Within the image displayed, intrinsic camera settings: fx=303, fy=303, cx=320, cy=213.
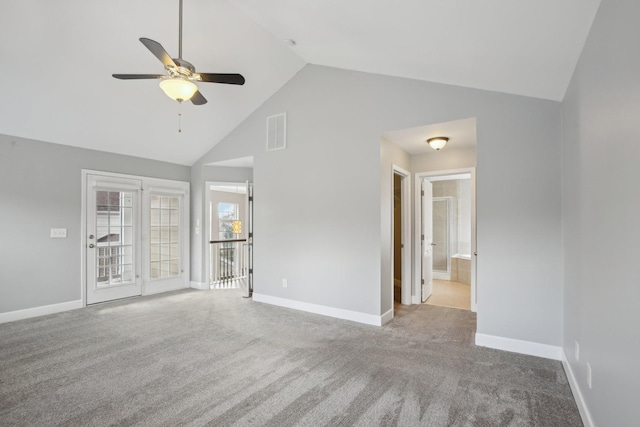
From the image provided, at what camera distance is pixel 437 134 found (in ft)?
12.8

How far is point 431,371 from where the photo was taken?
2.72m

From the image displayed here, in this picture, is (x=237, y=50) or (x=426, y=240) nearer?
(x=237, y=50)

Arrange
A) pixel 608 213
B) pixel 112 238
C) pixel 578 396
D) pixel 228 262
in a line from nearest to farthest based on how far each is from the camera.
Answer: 1. pixel 608 213
2. pixel 578 396
3. pixel 112 238
4. pixel 228 262

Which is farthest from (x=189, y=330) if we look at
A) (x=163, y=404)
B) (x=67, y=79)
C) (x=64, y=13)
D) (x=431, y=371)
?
(x=64, y=13)

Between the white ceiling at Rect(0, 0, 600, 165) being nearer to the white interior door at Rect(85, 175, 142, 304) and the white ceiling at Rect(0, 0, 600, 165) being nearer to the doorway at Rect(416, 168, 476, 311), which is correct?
the white interior door at Rect(85, 175, 142, 304)

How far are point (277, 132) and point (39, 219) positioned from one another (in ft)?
11.9

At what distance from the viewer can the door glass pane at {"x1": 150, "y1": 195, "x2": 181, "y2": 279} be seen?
5.66 m

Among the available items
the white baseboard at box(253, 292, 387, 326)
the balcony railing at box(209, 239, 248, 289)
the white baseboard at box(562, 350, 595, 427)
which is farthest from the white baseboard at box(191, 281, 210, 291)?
the white baseboard at box(562, 350, 595, 427)

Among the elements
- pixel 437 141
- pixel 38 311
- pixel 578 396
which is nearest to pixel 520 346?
pixel 578 396

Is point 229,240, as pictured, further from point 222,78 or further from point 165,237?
point 222,78

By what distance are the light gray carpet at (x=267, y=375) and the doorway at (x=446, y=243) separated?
126cm

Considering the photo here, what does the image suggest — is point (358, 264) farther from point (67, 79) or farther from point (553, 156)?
point (67, 79)

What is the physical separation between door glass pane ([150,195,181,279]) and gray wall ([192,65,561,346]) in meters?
1.12

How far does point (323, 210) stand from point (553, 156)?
2698 millimetres
